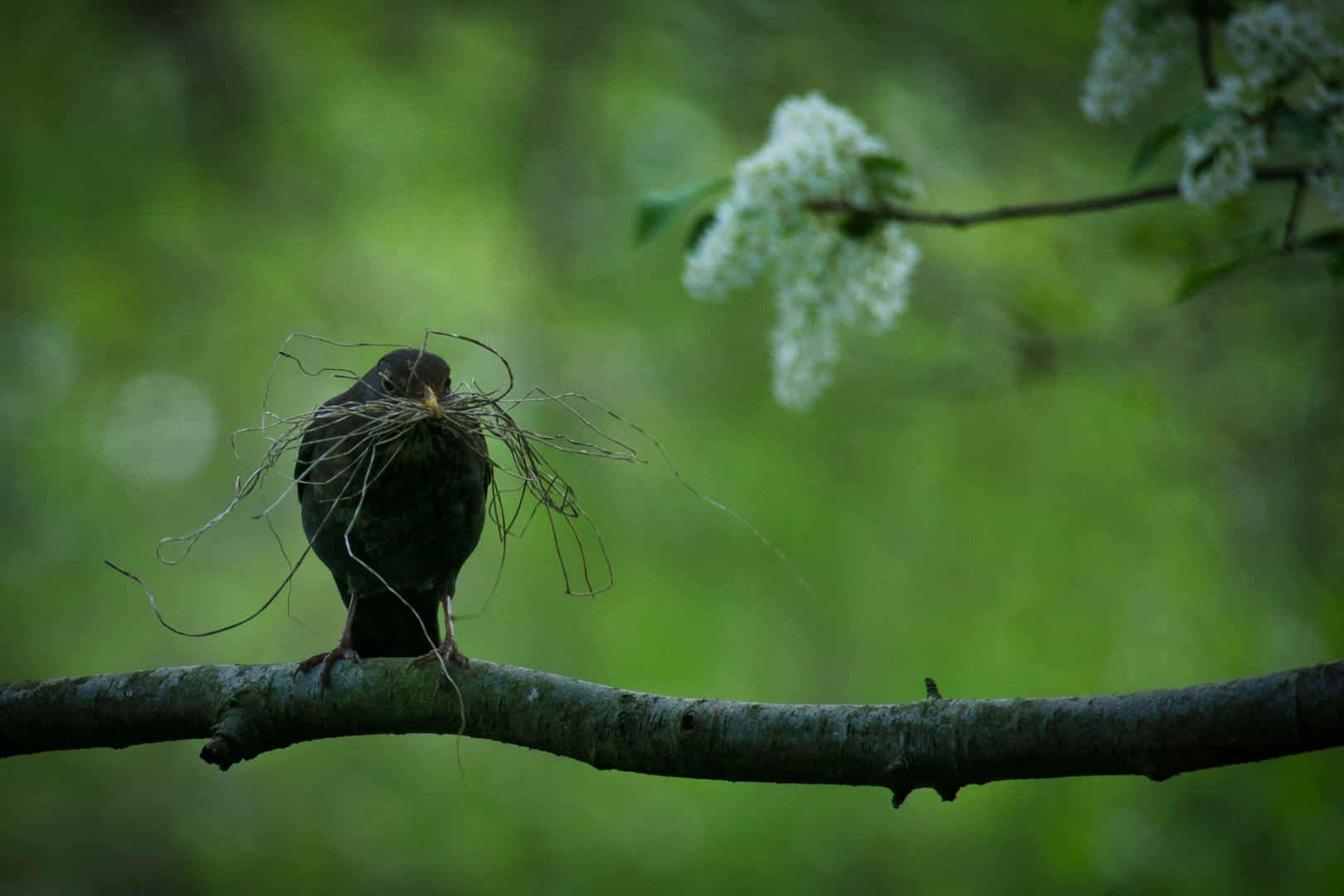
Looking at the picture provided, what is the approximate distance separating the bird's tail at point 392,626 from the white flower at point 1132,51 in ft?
9.71

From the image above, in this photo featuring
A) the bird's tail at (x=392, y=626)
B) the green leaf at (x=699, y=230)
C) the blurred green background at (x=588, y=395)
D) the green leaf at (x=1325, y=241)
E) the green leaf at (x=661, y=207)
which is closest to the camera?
the green leaf at (x=1325, y=241)

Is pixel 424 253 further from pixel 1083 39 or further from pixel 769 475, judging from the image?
pixel 1083 39

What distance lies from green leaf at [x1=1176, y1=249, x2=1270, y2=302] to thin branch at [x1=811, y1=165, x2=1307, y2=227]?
0.97 feet

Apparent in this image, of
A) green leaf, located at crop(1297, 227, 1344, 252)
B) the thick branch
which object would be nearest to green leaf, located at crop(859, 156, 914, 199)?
green leaf, located at crop(1297, 227, 1344, 252)

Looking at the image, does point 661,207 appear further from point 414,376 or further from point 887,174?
point 414,376

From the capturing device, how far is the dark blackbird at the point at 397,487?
123 inches

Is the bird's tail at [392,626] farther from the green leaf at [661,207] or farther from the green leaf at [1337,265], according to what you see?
the green leaf at [1337,265]

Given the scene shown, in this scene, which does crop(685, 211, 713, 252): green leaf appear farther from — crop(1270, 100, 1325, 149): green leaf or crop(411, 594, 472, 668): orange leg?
crop(1270, 100, 1325, 149): green leaf

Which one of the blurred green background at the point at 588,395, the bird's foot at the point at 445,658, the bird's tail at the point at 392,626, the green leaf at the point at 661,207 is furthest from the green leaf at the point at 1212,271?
the blurred green background at the point at 588,395

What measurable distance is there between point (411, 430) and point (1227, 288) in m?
3.92

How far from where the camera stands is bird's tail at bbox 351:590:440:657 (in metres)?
3.96

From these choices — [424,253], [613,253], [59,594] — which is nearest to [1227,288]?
[613,253]

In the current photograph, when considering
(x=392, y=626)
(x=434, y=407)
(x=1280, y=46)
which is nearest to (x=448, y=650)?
(x=434, y=407)

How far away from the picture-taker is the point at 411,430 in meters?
3.19
